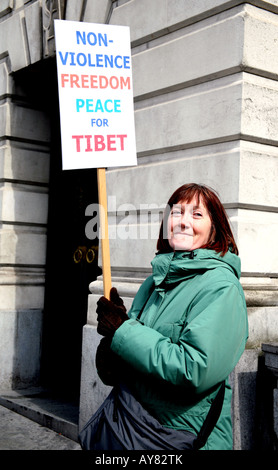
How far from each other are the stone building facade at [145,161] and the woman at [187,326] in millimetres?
1917

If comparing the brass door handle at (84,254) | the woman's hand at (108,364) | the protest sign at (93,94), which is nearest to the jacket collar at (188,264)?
the woman's hand at (108,364)

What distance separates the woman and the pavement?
325cm

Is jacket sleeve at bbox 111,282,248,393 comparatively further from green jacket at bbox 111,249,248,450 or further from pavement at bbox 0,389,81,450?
pavement at bbox 0,389,81,450

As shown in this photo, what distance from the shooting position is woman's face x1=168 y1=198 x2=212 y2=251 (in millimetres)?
2756

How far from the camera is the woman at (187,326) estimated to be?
7.89ft

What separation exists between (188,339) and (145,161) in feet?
11.6

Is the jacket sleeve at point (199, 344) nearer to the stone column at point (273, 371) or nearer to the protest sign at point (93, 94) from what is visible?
the protest sign at point (93, 94)

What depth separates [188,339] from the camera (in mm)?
2402

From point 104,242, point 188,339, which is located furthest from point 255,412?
point 188,339

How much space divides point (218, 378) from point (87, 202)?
16.4ft

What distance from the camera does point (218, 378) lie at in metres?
2.45

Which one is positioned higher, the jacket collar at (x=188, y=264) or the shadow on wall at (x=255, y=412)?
the jacket collar at (x=188, y=264)

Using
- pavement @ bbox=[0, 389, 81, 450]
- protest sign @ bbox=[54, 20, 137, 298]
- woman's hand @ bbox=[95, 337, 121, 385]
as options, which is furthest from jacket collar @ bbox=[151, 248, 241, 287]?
pavement @ bbox=[0, 389, 81, 450]

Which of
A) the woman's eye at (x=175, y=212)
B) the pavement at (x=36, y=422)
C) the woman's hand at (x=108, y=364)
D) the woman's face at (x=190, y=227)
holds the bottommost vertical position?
the pavement at (x=36, y=422)
